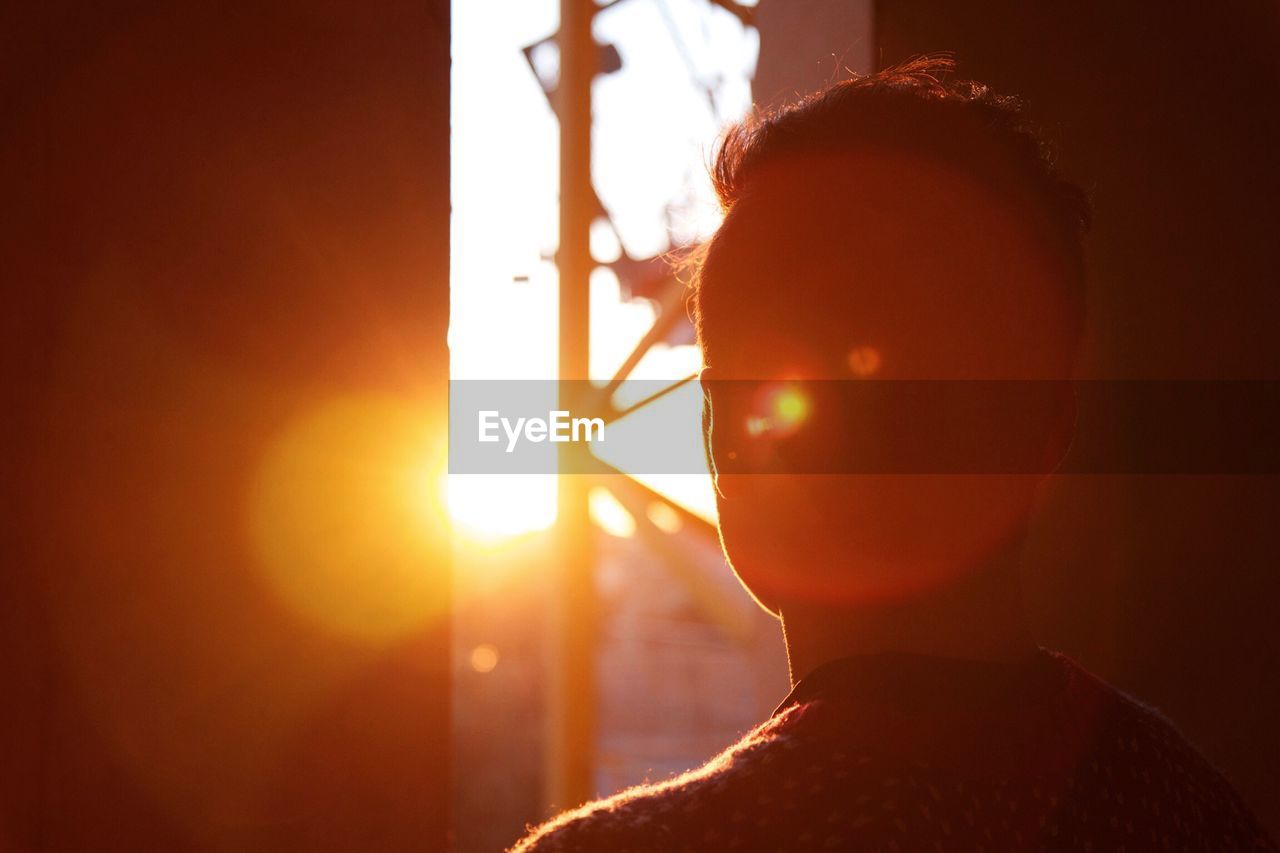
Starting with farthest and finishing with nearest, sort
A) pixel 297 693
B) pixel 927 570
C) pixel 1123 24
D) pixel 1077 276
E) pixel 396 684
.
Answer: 1. pixel 1123 24
2. pixel 396 684
3. pixel 297 693
4. pixel 1077 276
5. pixel 927 570

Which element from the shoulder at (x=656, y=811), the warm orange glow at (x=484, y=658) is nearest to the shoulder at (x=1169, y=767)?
the shoulder at (x=656, y=811)

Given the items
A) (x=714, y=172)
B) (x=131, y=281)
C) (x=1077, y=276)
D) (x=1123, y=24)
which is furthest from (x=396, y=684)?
(x=1123, y=24)

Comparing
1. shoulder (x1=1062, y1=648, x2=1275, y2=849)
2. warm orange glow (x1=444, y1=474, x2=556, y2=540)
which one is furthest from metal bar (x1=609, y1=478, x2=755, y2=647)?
shoulder (x1=1062, y1=648, x2=1275, y2=849)

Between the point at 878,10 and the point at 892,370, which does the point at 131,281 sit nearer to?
the point at 892,370

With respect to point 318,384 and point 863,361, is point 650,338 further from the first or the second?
point 863,361

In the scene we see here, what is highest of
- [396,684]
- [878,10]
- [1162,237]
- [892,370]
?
[878,10]

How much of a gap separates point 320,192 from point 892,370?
856 millimetres

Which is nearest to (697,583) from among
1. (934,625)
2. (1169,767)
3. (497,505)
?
(497,505)

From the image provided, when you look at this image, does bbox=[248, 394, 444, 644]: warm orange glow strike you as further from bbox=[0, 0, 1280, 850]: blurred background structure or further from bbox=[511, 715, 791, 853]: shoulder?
bbox=[511, 715, 791, 853]: shoulder

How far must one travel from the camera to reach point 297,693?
1181 millimetres

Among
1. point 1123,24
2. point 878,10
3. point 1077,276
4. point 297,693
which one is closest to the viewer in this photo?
point 1077,276

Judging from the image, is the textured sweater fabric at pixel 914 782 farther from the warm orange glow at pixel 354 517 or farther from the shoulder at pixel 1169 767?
the warm orange glow at pixel 354 517

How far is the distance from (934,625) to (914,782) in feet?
0.47

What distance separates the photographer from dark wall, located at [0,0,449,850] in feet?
3.05
